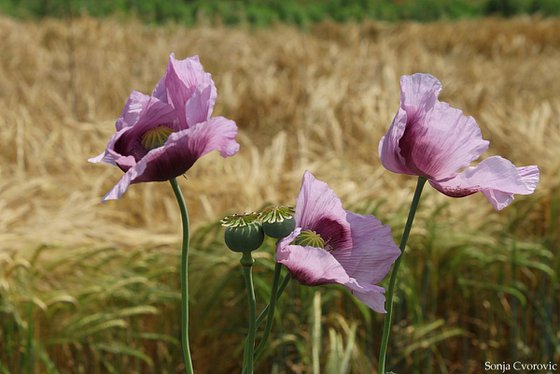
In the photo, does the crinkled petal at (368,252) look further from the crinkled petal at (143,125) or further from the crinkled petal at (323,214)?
the crinkled petal at (143,125)

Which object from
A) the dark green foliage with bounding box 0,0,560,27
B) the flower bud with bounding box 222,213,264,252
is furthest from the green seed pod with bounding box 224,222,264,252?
the dark green foliage with bounding box 0,0,560,27

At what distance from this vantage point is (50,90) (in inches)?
128

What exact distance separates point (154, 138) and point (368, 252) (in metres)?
0.14

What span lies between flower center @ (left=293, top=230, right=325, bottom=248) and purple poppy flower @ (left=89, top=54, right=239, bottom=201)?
7cm

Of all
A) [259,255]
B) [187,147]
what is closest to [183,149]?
[187,147]

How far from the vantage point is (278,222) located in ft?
1.40

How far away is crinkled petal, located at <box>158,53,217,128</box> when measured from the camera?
1.53 feet

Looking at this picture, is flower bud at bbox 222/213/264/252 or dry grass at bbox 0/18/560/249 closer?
flower bud at bbox 222/213/264/252

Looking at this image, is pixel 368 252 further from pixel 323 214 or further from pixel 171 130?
pixel 171 130

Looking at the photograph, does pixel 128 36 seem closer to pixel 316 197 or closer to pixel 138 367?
pixel 138 367

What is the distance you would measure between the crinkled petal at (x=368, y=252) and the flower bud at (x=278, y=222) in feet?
0.17

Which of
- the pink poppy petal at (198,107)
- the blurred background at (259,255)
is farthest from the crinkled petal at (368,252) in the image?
the blurred background at (259,255)

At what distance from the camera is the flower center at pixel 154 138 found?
18.2 inches

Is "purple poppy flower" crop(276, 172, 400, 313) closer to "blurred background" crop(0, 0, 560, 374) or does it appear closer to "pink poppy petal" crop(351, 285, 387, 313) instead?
"pink poppy petal" crop(351, 285, 387, 313)
